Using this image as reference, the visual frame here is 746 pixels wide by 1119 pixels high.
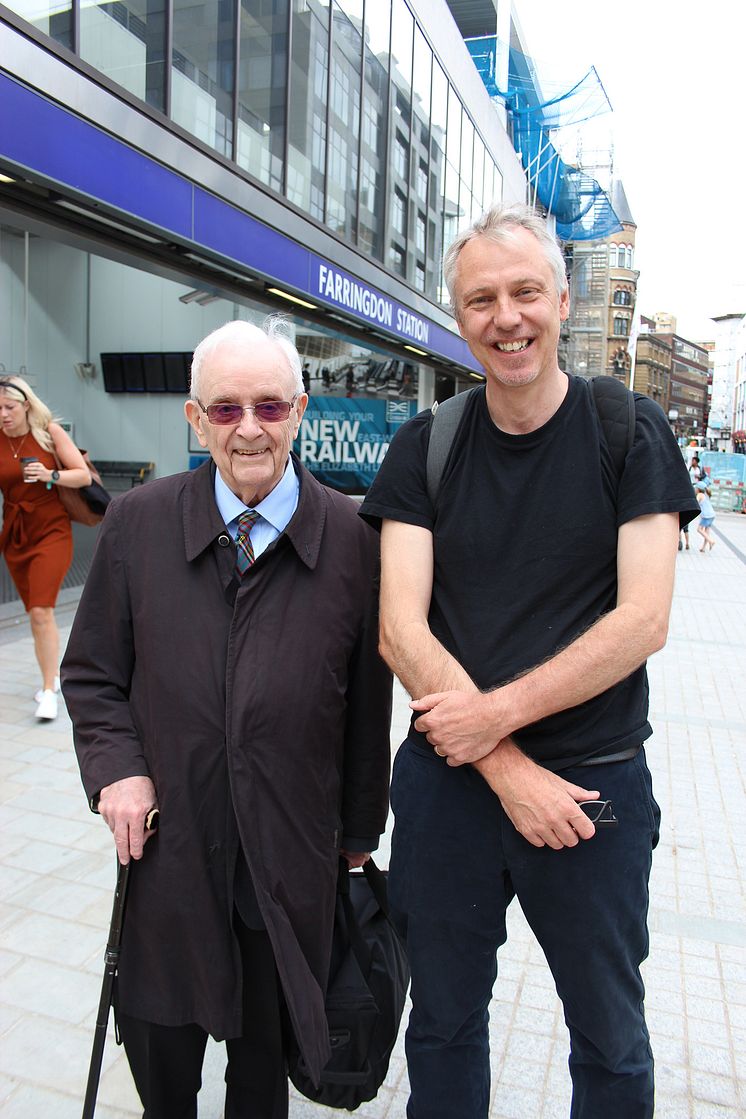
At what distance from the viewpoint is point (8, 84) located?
15.4ft

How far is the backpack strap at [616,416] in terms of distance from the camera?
1.58 m

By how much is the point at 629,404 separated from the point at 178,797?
1185 mm

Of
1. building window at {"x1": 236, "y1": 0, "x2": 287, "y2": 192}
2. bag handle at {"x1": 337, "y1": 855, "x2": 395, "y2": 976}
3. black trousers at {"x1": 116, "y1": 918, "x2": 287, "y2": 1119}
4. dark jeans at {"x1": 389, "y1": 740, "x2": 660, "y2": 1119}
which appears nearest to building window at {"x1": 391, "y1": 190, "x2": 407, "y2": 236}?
building window at {"x1": 236, "y1": 0, "x2": 287, "y2": 192}

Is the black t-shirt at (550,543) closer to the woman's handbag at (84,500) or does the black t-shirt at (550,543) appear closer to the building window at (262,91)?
the woman's handbag at (84,500)

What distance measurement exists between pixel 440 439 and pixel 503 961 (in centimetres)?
209

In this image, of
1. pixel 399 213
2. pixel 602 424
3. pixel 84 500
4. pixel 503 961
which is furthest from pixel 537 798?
pixel 399 213

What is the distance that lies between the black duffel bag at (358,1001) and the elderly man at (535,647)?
0.71ft

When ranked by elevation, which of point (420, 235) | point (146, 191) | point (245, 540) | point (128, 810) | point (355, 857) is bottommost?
point (355, 857)

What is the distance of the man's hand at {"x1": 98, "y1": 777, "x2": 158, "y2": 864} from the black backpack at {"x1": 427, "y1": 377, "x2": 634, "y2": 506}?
2.75 feet

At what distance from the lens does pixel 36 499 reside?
489 centimetres

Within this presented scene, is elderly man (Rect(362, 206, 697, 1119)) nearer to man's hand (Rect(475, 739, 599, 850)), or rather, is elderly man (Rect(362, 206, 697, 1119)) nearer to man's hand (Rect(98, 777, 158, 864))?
man's hand (Rect(475, 739, 599, 850))

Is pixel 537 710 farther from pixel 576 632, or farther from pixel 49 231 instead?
pixel 49 231

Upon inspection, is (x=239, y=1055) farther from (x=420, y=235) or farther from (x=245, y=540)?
(x=420, y=235)

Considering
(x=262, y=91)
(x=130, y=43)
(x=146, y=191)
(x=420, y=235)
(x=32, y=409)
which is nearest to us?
(x=32, y=409)
